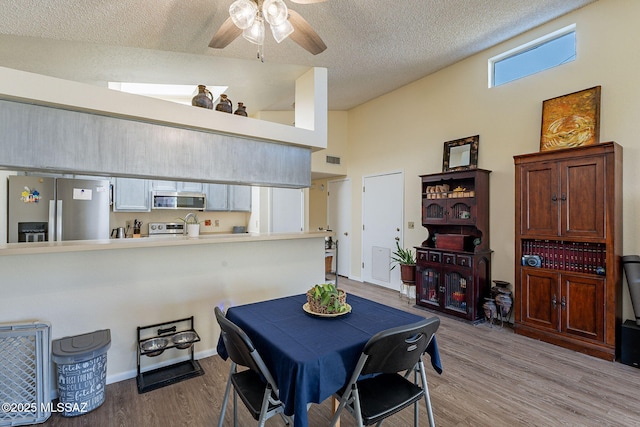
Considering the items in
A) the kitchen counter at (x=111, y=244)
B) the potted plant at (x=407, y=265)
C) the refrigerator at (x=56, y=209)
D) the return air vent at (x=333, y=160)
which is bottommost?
the potted plant at (x=407, y=265)

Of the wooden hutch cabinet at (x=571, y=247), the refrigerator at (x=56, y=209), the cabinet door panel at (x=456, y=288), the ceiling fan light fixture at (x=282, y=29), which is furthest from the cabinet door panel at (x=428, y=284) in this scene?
the refrigerator at (x=56, y=209)

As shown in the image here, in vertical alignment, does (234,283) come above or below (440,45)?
below

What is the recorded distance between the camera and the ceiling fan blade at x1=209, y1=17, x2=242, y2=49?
7.14 feet

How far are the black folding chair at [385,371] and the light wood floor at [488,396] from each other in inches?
Result: 23.6

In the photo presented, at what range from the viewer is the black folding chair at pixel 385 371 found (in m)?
1.35

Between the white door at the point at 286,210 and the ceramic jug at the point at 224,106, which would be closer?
the ceramic jug at the point at 224,106

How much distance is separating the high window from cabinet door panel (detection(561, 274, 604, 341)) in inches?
95.4

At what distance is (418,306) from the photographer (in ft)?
14.6

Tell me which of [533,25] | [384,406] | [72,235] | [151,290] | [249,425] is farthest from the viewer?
[72,235]

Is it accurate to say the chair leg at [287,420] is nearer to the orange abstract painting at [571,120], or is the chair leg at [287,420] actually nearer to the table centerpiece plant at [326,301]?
the table centerpiece plant at [326,301]

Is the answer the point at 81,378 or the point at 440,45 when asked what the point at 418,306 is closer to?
the point at 440,45

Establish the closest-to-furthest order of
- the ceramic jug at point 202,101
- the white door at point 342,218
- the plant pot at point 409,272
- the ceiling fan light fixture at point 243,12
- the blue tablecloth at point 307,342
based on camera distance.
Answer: the blue tablecloth at point 307,342, the ceiling fan light fixture at point 243,12, the ceramic jug at point 202,101, the plant pot at point 409,272, the white door at point 342,218

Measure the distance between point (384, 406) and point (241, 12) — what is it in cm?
243

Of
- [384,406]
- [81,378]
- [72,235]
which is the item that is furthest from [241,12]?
[72,235]
